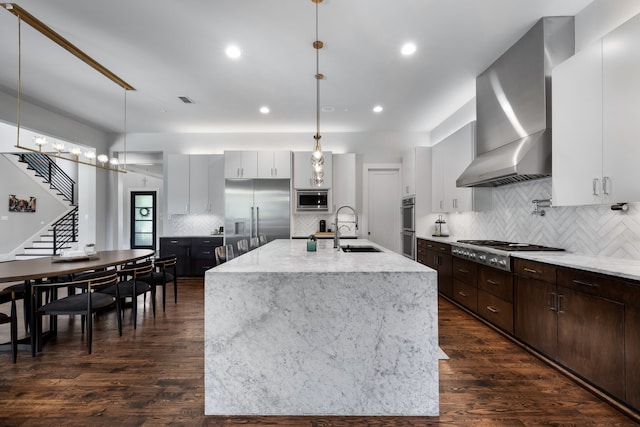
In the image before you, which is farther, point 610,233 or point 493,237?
point 493,237

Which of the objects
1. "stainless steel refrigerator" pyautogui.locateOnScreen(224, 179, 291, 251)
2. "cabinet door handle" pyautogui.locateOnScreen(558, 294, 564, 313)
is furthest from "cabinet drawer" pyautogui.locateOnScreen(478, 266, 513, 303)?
"stainless steel refrigerator" pyautogui.locateOnScreen(224, 179, 291, 251)

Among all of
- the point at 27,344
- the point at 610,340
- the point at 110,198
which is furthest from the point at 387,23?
the point at 110,198

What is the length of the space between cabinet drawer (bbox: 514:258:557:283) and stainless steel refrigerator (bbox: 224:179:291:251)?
395 centimetres

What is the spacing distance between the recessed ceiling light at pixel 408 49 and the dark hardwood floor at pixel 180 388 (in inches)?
120

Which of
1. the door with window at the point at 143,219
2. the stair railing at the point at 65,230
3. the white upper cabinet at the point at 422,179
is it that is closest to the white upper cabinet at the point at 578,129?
the white upper cabinet at the point at 422,179

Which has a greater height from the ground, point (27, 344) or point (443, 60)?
point (443, 60)

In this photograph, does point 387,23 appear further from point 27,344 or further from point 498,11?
point 27,344

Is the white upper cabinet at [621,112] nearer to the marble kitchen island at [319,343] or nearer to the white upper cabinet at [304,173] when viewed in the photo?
the marble kitchen island at [319,343]

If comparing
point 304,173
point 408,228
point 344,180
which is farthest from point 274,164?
point 408,228

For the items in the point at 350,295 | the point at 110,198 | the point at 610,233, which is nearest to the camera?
the point at 350,295

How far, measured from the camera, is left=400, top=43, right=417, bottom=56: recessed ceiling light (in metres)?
3.15

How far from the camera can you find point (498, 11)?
2648 millimetres

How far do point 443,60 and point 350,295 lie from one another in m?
3.07

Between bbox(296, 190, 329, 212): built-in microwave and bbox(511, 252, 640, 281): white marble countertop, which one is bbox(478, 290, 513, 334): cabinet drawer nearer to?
bbox(511, 252, 640, 281): white marble countertop
